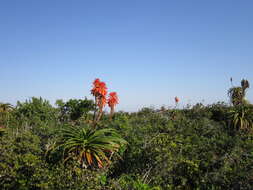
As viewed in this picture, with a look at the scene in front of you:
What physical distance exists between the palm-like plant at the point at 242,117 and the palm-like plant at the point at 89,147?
215 inches

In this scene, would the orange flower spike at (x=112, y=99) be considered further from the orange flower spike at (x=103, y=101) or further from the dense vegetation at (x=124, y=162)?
the dense vegetation at (x=124, y=162)

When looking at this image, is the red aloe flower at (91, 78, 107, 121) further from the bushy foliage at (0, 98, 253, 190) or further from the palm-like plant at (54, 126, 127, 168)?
the palm-like plant at (54, 126, 127, 168)

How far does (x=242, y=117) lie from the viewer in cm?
873

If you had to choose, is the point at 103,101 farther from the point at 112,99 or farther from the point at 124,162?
the point at 124,162

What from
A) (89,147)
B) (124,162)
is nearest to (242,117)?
(124,162)

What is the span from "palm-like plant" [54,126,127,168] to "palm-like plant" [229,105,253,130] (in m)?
5.47

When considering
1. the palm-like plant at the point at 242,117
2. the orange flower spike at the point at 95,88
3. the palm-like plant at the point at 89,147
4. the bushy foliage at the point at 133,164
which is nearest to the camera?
the bushy foliage at the point at 133,164

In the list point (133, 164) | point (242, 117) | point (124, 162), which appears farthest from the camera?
point (242, 117)

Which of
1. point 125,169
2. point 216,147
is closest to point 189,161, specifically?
point 216,147

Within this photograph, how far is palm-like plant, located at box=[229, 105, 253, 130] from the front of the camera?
8662 mm

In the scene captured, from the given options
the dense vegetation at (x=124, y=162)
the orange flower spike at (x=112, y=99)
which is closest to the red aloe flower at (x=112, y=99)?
the orange flower spike at (x=112, y=99)

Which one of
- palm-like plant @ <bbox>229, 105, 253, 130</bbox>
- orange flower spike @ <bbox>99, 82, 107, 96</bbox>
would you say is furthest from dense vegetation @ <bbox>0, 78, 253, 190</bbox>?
orange flower spike @ <bbox>99, 82, 107, 96</bbox>

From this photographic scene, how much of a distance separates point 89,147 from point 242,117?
650cm

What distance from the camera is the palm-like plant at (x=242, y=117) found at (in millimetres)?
8662
